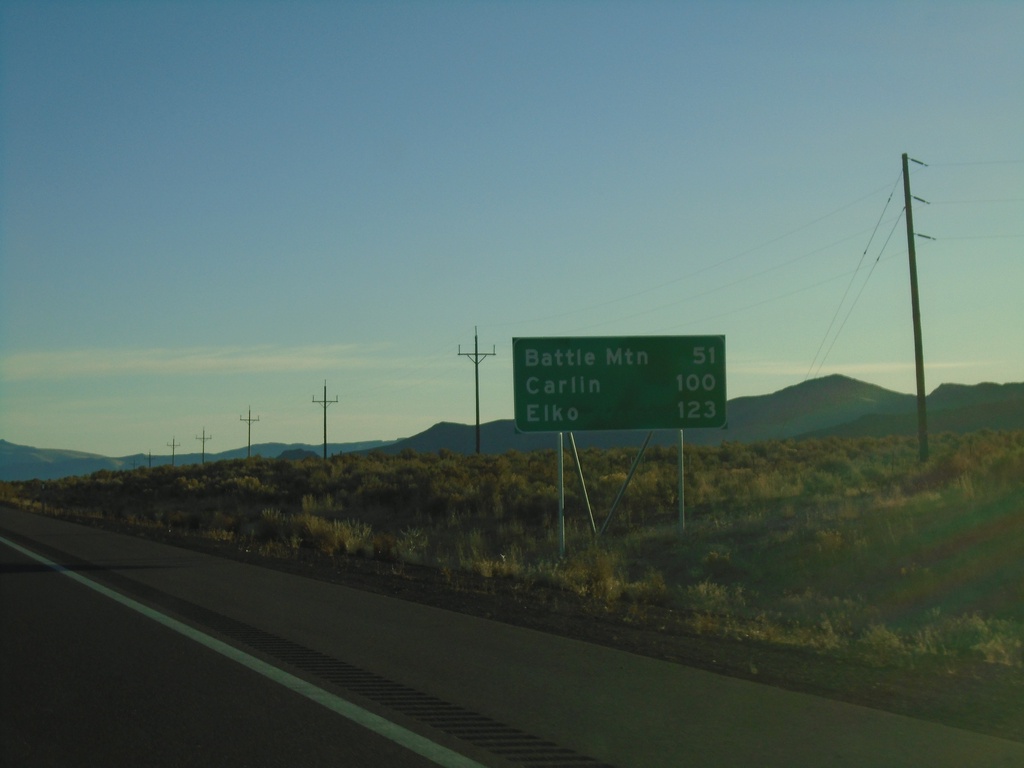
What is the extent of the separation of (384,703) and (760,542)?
561 inches

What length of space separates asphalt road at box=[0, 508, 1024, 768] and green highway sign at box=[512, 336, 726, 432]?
978cm

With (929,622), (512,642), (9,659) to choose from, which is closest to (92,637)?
(9,659)

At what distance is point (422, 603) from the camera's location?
1448 centimetres

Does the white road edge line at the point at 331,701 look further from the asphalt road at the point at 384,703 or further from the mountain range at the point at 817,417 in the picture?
the mountain range at the point at 817,417

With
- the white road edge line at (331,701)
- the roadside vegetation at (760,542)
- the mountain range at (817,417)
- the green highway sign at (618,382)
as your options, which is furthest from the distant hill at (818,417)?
the white road edge line at (331,701)

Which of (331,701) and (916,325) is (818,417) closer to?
(916,325)

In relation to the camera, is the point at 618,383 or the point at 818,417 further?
the point at 818,417

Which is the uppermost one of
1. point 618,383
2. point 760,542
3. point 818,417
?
point 818,417

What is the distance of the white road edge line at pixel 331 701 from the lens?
22.1 ft

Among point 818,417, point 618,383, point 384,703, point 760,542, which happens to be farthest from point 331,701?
point 818,417

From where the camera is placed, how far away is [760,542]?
69.5 feet

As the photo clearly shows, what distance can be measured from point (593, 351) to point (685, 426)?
2.58 metres

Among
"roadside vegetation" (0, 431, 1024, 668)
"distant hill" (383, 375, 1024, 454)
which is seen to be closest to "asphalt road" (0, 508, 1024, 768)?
"roadside vegetation" (0, 431, 1024, 668)

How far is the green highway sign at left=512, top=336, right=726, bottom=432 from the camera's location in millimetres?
22781
